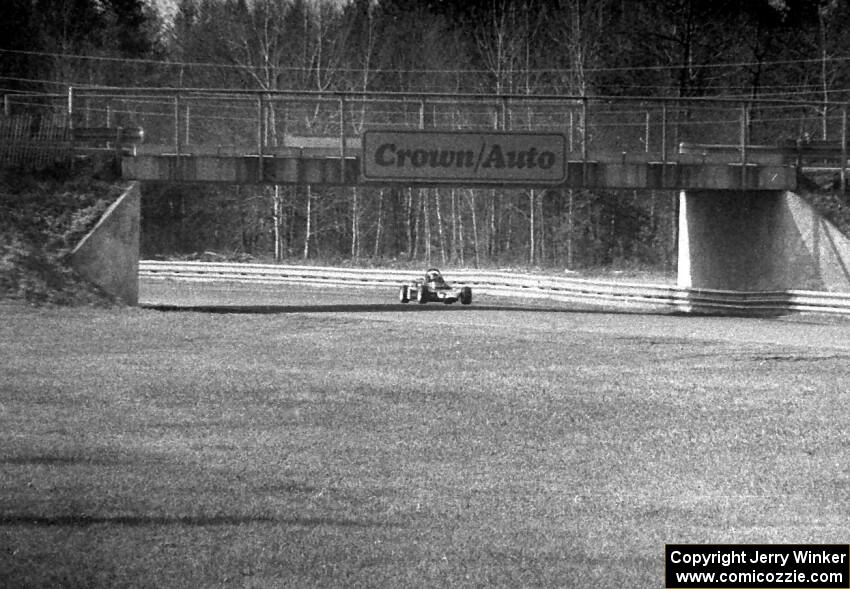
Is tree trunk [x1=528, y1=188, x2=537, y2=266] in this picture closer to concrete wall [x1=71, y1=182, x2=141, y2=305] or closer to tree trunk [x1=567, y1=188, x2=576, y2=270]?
tree trunk [x1=567, y1=188, x2=576, y2=270]

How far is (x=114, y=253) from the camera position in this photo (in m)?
32.8

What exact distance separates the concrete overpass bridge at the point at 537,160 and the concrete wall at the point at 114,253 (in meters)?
1.14

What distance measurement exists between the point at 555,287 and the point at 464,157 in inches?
265

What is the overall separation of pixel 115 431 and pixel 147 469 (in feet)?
7.66

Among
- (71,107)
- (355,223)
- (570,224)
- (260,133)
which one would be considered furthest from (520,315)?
(355,223)

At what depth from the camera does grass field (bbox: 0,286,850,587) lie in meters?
8.38

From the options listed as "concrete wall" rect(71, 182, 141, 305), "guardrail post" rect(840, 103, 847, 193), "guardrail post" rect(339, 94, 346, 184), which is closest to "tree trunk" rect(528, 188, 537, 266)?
"guardrail post" rect(840, 103, 847, 193)

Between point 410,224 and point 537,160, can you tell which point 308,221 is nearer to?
point 410,224

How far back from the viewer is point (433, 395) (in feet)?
56.3

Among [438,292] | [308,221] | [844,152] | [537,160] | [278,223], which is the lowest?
[438,292]

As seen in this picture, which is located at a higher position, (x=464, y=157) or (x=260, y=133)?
(x=260, y=133)

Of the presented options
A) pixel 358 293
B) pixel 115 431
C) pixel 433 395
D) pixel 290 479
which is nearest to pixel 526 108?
pixel 358 293

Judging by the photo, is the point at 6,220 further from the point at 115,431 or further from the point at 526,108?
the point at 115,431

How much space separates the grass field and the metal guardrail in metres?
8.59
